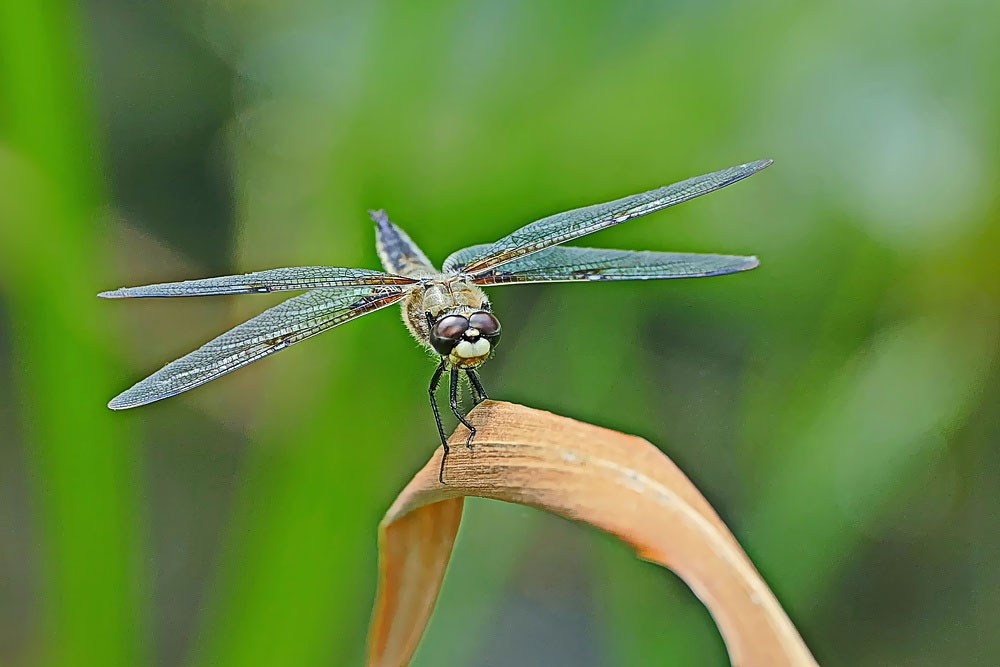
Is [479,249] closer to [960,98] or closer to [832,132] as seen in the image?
[832,132]

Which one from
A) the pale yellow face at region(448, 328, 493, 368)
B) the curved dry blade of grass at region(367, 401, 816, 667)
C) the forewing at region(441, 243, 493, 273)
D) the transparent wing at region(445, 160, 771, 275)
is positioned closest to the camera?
the curved dry blade of grass at region(367, 401, 816, 667)

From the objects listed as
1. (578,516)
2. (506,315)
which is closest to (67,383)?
(578,516)

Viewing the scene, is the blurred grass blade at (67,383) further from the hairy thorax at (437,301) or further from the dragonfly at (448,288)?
the hairy thorax at (437,301)

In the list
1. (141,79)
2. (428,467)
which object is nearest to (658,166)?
(428,467)

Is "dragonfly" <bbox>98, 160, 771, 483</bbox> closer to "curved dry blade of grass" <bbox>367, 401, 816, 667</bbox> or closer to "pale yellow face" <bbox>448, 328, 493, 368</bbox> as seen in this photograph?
"pale yellow face" <bbox>448, 328, 493, 368</bbox>

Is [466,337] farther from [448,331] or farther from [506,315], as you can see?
[506,315]

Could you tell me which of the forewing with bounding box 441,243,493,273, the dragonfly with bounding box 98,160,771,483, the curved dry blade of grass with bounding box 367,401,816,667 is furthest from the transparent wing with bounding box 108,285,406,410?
the curved dry blade of grass with bounding box 367,401,816,667
